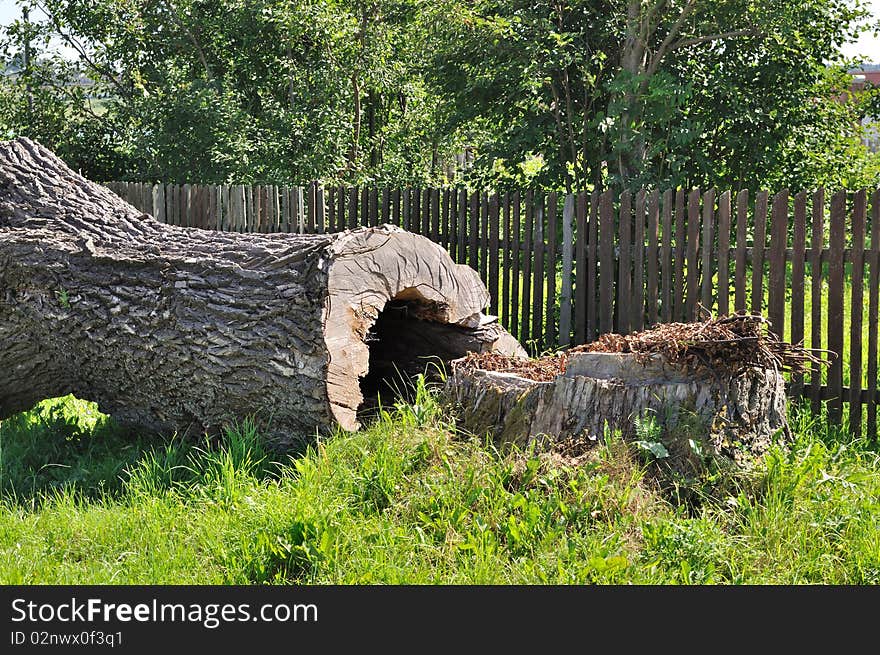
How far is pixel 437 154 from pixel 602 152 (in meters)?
9.47

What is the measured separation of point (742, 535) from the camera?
3.74 m

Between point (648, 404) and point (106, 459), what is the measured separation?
10.5 ft

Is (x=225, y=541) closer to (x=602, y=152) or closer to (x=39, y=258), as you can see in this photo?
(x=39, y=258)

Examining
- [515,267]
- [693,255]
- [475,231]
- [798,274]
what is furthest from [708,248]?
[475,231]

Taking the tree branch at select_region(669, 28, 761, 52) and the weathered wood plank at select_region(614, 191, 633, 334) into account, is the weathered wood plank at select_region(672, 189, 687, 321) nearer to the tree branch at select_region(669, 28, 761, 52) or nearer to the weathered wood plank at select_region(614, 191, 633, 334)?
the weathered wood plank at select_region(614, 191, 633, 334)

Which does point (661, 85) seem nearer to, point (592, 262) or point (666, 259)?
point (592, 262)

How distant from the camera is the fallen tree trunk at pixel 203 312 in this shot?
4711mm

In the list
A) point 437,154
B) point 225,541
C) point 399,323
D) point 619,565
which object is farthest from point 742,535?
point 437,154

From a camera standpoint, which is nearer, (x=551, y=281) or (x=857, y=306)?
(x=857, y=306)

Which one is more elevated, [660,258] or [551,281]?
[660,258]

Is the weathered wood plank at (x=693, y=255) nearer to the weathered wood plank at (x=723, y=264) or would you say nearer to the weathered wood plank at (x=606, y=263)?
the weathered wood plank at (x=723, y=264)

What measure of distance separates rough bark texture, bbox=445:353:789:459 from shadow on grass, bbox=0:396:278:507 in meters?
1.29

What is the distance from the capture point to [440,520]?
12.4 feet

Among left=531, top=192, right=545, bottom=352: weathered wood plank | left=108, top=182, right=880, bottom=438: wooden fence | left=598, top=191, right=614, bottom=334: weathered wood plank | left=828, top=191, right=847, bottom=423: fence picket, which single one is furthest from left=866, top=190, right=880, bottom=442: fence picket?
left=531, top=192, right=545, bottom=352: weathered wood plank
